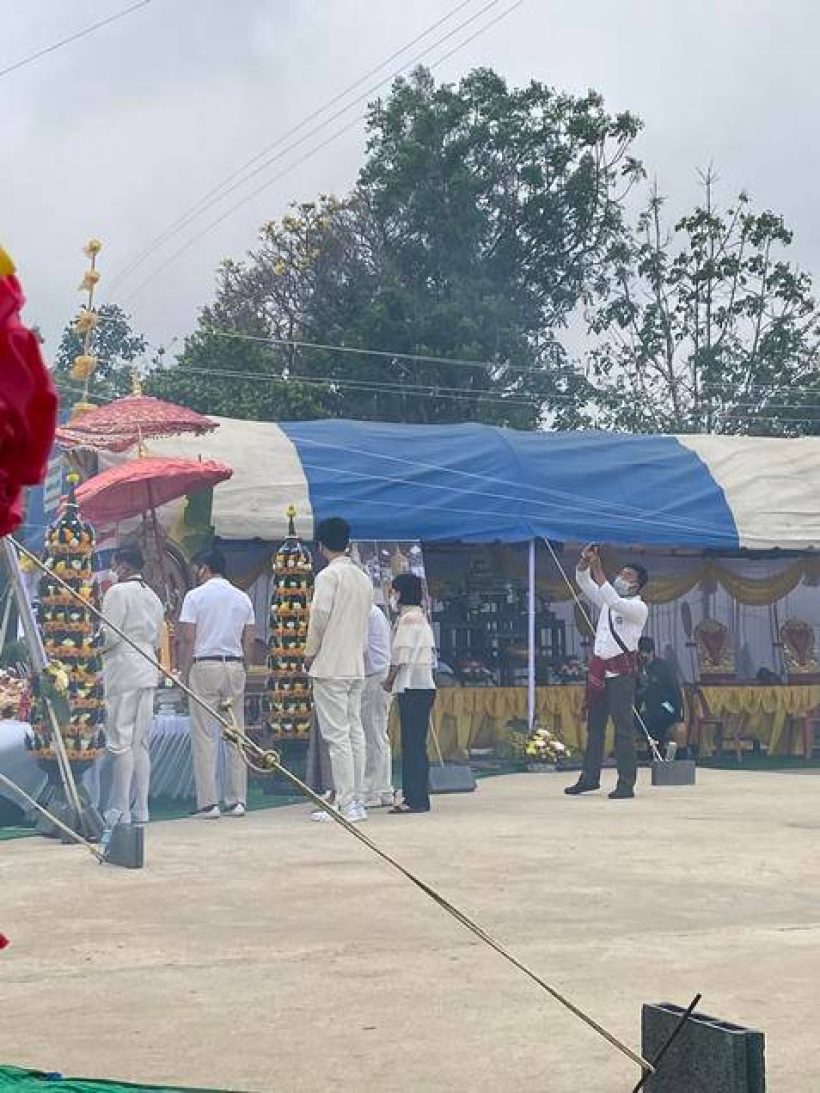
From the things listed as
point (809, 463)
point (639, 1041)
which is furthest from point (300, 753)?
point (639, 1041)

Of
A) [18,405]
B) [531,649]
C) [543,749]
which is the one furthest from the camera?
[531,649]

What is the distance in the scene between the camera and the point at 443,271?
34094mm

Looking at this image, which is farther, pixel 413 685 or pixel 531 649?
pixel 531 649

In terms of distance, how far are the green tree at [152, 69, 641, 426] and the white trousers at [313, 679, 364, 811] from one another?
21.0 m

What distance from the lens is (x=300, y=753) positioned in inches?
544

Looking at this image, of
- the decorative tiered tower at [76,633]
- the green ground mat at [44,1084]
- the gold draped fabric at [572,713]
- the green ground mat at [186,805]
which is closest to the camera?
the green ground mat at [44,1084]

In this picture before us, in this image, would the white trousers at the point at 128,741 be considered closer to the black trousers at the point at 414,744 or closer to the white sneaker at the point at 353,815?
the white sneaker at the point at 353,815

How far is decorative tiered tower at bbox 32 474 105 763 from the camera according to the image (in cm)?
1150

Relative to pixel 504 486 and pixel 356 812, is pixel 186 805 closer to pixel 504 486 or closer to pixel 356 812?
pixel 356 812

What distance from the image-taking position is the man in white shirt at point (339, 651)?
11.1m

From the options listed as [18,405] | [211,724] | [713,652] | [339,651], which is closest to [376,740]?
[211,724]

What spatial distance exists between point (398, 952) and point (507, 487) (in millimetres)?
9701

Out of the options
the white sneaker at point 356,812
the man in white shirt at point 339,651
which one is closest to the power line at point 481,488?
the man in white shirt at point 339,651

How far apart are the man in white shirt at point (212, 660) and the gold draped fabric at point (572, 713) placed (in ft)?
14.8
